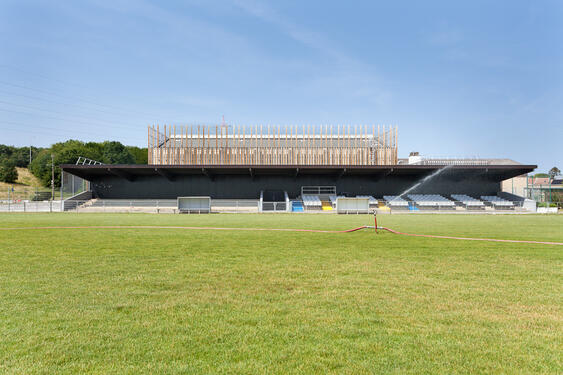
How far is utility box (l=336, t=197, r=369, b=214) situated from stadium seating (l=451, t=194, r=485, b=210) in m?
14.3

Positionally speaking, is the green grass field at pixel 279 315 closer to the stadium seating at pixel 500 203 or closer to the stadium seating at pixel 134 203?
the stadium seating at pixel 134 203

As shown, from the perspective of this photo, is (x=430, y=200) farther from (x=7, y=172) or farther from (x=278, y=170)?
(x=7, y=172)

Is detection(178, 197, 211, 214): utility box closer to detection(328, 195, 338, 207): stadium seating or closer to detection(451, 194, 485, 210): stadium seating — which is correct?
detection(328, 195, 338, 207): stadium seating

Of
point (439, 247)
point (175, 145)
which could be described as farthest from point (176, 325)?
point (175, 145)

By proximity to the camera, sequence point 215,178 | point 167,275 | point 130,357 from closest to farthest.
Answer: point 130,357, point 167,275, point 215,178

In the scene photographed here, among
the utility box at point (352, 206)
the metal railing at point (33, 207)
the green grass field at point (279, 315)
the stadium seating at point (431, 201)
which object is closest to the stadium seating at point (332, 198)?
the utility box at point (352, 206)

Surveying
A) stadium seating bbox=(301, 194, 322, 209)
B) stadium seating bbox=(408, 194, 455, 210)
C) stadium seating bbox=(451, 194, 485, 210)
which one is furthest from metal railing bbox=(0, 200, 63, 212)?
stadium seating bbox=(451, 194, 485, 210)

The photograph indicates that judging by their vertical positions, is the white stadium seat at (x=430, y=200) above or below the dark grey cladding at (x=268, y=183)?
below

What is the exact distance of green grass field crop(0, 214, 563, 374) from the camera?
277 cm

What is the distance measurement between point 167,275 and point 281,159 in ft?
156

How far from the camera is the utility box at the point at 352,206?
37438mm

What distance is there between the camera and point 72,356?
2.85m

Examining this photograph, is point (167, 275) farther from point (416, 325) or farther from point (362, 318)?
point (416, 325)

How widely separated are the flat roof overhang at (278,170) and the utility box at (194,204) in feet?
19.6
